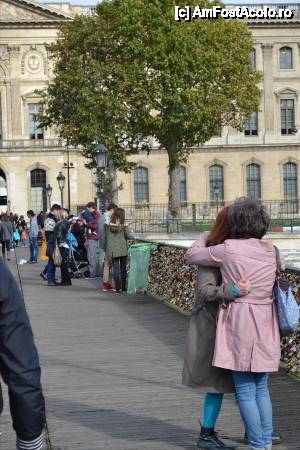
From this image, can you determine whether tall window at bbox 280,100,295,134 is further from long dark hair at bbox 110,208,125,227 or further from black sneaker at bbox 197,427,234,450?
black sneaker at bbox 197,427,234,450

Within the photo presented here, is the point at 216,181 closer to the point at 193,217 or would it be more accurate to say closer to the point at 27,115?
the point at 27,115

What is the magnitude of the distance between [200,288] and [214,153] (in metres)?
69.6

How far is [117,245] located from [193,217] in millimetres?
35193

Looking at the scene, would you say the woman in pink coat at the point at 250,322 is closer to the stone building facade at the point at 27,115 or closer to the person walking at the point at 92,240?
the person walking at the point at 92,240

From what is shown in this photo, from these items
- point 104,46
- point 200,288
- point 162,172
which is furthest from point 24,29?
point 200,288

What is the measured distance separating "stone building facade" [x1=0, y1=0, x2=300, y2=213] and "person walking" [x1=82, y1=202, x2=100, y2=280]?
150 feet

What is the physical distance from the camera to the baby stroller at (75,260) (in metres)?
27.0

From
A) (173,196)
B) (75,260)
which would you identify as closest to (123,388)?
(75,260)

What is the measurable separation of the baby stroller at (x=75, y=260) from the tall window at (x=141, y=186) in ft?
160

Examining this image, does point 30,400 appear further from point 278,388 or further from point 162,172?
point 162,172

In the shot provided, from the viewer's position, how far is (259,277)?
7.46m

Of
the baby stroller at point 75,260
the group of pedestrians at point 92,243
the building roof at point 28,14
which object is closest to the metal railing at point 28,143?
the building roof at point 28,14

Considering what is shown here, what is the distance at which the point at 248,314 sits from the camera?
24.3ft

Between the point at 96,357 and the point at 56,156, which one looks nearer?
the point at 96,357
